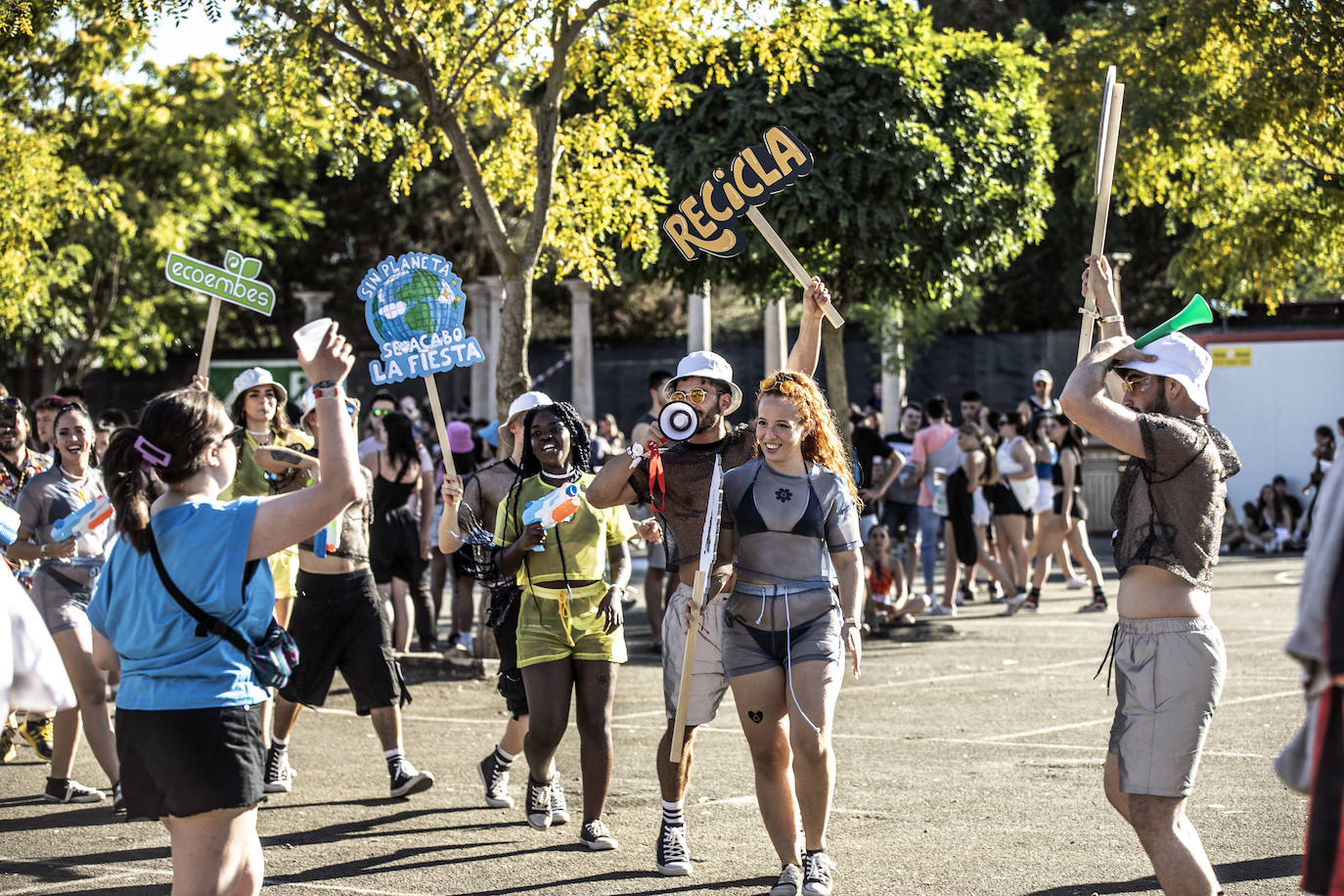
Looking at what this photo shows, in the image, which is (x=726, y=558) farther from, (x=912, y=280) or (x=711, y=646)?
(x=912, y=280)

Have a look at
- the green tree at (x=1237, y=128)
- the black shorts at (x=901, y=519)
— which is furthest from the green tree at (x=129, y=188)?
the green tree at (x=1237, y=128)

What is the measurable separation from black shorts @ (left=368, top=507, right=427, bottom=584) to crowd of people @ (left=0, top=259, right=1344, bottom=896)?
5.38 feet

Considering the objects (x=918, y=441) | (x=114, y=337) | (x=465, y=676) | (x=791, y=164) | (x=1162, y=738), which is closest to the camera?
(x=1162, y=738)

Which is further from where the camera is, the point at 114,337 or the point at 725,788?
the point at 114,337

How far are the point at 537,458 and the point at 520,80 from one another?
5.39 metres

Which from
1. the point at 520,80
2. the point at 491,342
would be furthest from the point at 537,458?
the point at 491,342

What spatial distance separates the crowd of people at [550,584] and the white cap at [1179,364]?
0.01m

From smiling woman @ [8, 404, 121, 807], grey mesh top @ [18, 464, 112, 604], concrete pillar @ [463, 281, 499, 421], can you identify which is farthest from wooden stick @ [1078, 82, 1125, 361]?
concrete pillar @ [463, 281, 499, 421]

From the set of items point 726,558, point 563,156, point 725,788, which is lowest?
point 725,788

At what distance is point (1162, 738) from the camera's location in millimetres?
4449

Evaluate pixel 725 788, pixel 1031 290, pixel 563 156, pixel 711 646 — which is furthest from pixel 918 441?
pixel 1031 290

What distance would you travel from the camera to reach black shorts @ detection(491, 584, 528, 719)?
21.6 ft

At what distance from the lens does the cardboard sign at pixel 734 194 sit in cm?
632

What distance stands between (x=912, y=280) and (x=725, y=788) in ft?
21.1
